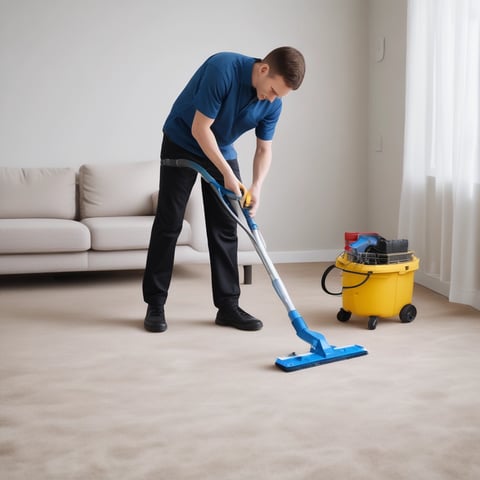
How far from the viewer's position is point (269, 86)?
2.71 meters

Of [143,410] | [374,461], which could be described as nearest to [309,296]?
[143,410]

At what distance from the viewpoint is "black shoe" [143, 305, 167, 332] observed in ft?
10.4

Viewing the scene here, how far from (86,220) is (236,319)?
59.4 inches

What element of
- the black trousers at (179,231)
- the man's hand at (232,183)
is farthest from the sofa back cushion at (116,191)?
the man's hand at (232,183)

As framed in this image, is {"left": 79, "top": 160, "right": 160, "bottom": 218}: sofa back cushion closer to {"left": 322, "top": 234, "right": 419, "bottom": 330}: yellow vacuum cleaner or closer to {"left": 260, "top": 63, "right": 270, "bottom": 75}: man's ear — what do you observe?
{"left": 322, "top": 234, "right": 419, "bottom": 330}: yellow vacuum cleaner

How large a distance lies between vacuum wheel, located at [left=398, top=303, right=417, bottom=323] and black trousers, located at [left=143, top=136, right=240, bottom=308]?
2.44ft

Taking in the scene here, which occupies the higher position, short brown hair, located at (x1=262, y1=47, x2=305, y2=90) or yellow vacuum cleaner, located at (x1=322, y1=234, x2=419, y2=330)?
short brown hair, located at (x1=262, y1=47, x2=305, y2=90)

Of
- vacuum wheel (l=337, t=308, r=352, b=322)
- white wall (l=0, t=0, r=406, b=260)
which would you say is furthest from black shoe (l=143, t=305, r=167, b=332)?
white wall (l=0, t=0, r=406, b=260)

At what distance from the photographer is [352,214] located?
5203 mm

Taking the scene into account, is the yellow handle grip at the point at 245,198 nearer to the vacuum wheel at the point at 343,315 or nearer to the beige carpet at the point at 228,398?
the beige carpet at the point at 228,398

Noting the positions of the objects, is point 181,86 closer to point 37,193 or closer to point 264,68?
point 37,193

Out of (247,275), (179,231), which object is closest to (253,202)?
(179,231)

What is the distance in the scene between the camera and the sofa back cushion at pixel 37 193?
4414 mm

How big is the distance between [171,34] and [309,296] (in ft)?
6.80
